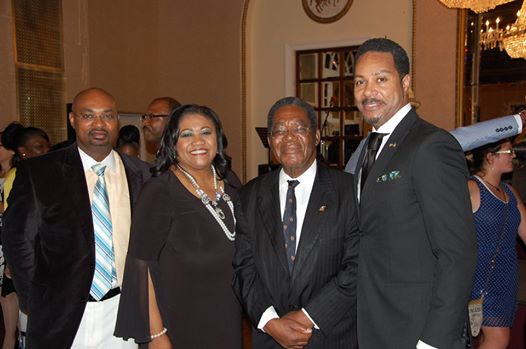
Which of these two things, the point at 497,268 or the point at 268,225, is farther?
the point at 497,268

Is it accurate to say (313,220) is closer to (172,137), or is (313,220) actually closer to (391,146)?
(391,146)

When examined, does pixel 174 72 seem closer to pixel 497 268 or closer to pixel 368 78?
pixel 497 268

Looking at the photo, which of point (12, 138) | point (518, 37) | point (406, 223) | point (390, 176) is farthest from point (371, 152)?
point (518, 37)

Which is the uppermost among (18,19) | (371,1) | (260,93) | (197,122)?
(371,1)

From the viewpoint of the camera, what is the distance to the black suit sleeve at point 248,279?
6.91 feet

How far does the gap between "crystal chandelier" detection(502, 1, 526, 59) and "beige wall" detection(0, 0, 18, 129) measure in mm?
6039

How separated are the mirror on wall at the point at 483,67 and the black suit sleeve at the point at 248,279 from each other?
18.7ft

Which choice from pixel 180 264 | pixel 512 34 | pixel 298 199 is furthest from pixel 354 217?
pixel 512 34

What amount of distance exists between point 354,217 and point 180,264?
75 cm

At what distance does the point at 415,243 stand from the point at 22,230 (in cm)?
170

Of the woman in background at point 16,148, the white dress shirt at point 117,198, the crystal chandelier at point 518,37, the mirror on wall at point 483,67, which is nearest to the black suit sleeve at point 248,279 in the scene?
Result: the white dress shirt at point 117,198

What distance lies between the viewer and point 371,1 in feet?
25.3

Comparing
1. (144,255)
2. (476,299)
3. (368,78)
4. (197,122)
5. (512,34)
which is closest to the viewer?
(368,78)

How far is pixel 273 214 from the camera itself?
212 cm
